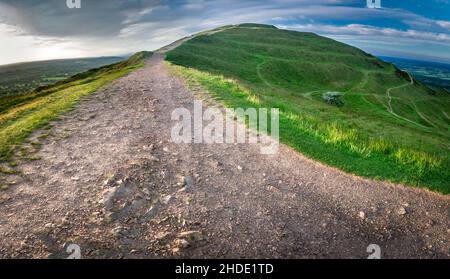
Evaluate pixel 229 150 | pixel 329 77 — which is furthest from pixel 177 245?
pixel 329 77

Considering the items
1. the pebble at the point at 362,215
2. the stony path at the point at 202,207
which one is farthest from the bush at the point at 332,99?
the pebble at the point at 362,215

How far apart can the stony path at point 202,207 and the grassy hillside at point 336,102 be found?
1890 mm

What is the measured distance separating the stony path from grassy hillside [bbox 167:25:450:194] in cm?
189

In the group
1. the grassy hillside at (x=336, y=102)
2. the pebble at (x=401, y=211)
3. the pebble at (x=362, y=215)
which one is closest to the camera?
the pebble at (x=362, y=215)

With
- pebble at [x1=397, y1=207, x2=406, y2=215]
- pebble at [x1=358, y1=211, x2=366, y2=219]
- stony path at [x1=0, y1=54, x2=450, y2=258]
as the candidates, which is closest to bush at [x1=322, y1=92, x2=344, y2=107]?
stony path at [x1=0, y1=54, x2=450, y2=258]

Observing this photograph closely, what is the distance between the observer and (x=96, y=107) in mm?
18219

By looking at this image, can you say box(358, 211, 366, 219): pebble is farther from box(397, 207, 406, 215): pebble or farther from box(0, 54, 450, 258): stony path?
box(397, 207, 406, 215): pebble

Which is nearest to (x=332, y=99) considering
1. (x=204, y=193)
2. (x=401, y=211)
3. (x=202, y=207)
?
(x=401, y=211)

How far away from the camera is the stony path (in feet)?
24.1

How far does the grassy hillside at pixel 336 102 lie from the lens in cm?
1216

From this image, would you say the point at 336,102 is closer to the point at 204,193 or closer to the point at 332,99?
the point at 332,99

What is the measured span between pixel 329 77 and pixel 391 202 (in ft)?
307

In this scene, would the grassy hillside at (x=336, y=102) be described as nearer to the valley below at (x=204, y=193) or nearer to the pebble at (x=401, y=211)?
the valley below at (x=204, y=193)
